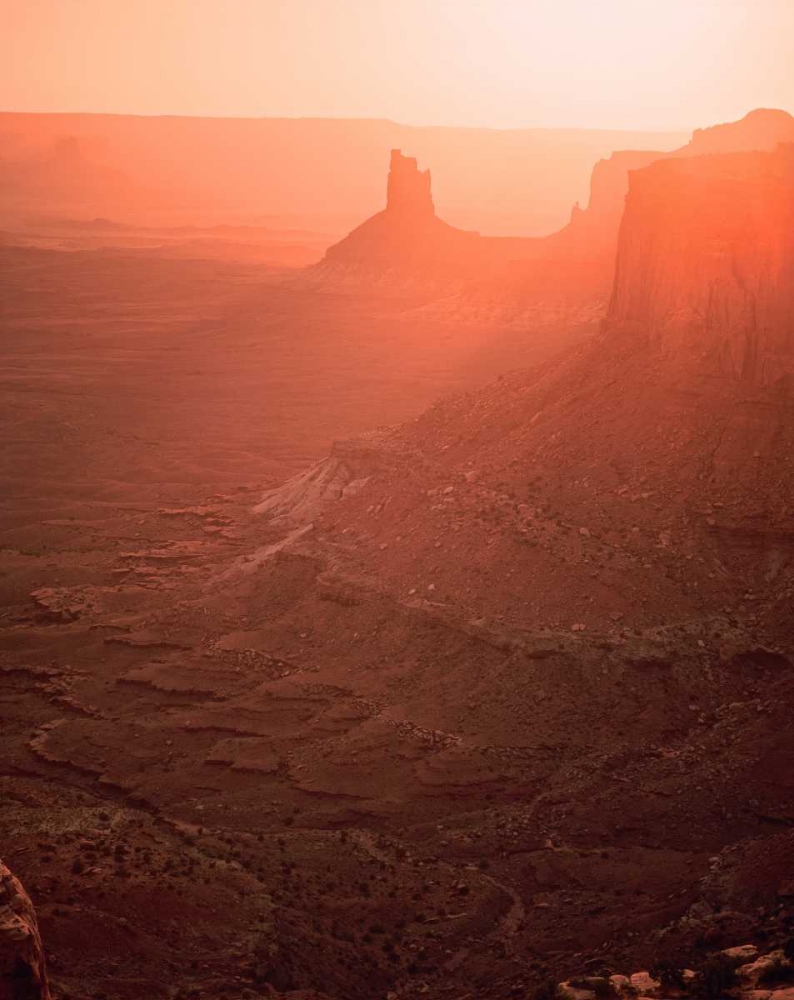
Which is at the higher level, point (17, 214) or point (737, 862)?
point (17, 214)

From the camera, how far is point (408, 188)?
302 ft

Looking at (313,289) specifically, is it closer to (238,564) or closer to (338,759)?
(238,564)

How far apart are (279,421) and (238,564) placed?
93.3ft

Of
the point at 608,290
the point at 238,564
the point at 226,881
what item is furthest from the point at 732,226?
the point at 608,290

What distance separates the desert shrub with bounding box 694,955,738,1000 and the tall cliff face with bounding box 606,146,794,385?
18.6 m

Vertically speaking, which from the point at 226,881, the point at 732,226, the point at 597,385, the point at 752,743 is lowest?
the point at 226,881

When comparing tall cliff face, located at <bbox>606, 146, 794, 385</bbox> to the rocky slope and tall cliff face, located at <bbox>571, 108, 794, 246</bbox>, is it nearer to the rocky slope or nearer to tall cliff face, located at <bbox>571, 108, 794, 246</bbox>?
the rocky slope

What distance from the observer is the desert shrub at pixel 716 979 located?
11.8m

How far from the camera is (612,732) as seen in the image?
22.8m

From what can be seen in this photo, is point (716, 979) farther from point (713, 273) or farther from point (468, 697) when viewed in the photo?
point (713, 273)

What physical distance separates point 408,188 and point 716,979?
8610 cm

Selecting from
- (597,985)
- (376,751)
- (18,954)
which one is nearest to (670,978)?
(597,985)

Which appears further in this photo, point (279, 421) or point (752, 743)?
point (279, 421)

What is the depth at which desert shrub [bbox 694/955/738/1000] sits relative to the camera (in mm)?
11812
